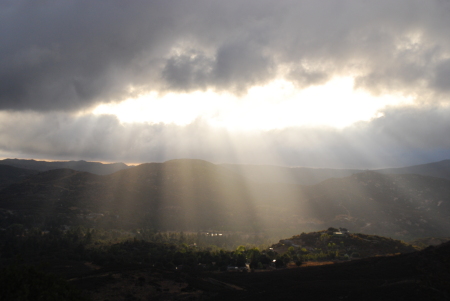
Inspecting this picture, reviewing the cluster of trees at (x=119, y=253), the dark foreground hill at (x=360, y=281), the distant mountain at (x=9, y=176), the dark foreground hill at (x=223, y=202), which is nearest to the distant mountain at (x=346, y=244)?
the cluster of trees at (x=119, y=253)

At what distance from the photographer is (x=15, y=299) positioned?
18703 mm

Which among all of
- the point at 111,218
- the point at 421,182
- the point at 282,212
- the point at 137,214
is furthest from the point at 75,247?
the point at 421,182

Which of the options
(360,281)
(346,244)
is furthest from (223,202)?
(360,281)

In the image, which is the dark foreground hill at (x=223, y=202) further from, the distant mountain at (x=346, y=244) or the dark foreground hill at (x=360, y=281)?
the dark foreground hill at (x=360, y=281)

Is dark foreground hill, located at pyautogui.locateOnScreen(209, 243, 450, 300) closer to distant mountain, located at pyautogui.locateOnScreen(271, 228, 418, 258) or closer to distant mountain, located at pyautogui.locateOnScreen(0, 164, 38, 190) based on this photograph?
distant mountain, located at pyautogui.locateOnScreen(271, 228, 418, 258)

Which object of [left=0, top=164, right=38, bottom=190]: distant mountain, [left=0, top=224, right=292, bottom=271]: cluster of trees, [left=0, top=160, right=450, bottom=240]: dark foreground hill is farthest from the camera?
[left=0, top=164, right=38, bottom=190]: distant mountain

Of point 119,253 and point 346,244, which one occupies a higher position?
point 119,253

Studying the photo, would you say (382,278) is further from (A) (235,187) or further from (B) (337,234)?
(A) (235,187)

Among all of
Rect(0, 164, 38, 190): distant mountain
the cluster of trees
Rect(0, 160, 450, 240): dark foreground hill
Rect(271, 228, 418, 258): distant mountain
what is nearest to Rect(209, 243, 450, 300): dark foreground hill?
the cluster of trees

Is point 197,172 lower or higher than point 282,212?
higher

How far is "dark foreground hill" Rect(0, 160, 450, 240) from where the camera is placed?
11519 cm

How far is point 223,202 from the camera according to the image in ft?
492

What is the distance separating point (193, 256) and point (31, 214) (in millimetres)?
74360

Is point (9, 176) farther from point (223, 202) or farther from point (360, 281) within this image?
point (360, 281)
